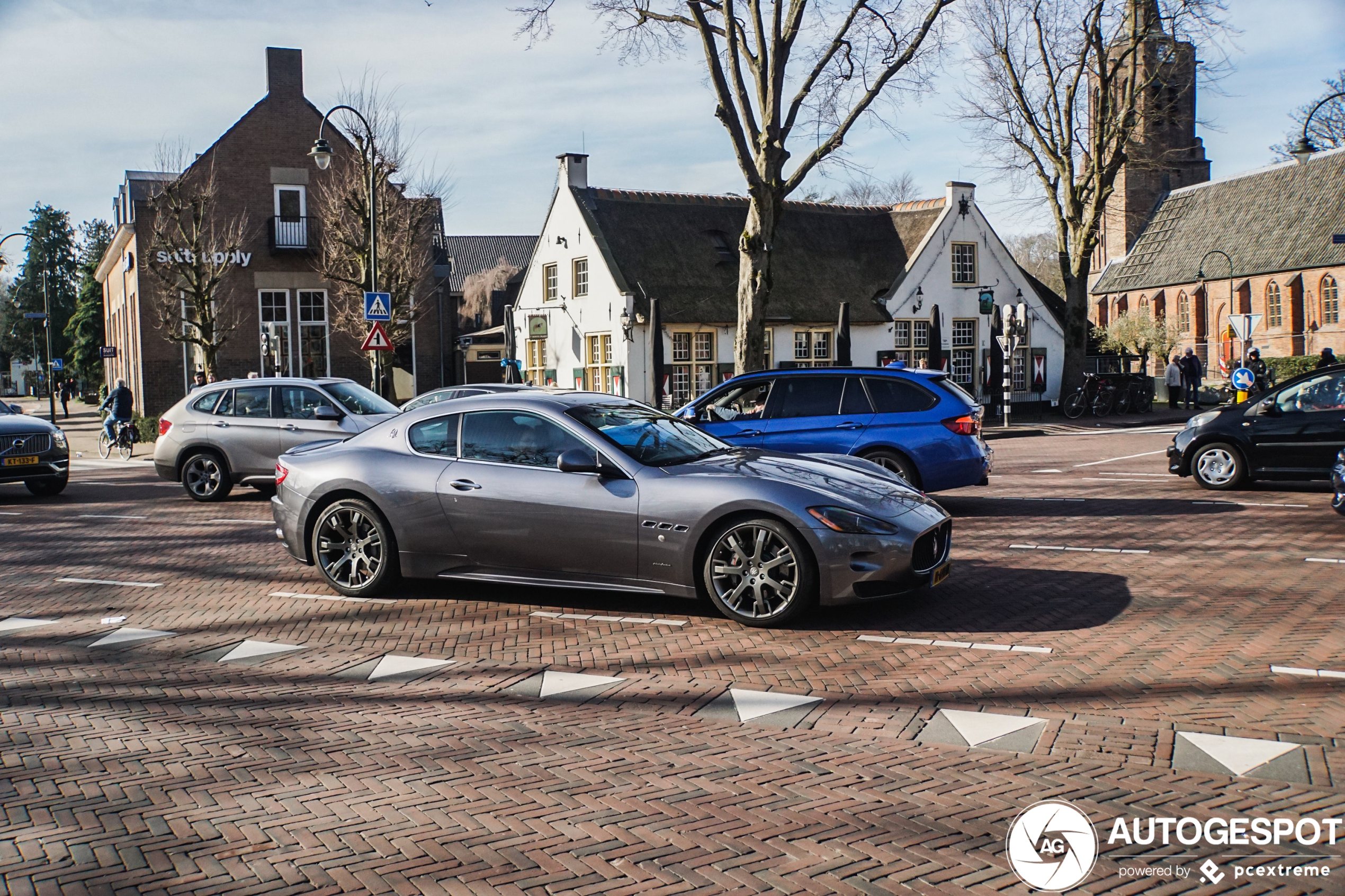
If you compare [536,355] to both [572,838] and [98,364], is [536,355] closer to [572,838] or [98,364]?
[572,838]

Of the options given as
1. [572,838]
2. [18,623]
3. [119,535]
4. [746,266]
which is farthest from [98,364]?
[572,838]

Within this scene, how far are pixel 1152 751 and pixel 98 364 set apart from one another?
8178 cm

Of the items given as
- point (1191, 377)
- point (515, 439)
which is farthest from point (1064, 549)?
point (1191, 377)

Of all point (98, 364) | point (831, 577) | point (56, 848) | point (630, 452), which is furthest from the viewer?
point (98, 364)

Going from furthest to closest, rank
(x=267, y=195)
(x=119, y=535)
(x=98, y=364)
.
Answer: (x=98, y=364) < (x=267, y=195) < (x=119, y=535)

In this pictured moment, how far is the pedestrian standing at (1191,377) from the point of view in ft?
118

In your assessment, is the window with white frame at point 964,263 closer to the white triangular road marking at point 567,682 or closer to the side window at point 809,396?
the side window at point 809,396

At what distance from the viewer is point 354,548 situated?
8094mm

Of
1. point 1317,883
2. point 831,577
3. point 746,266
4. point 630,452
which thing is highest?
point 746,266

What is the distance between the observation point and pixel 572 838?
12.6 ft

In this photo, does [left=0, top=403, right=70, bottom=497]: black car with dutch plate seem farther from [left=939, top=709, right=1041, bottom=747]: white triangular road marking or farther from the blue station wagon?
[left=939, top=709, right=1041, bottom=747]: white triangular road marking

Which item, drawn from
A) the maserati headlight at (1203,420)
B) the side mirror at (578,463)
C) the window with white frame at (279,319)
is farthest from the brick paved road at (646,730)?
the window with white frame at (279,319)

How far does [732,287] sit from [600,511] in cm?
2953

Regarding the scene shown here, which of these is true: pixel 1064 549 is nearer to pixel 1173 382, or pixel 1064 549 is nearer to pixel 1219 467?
pixel 1219 467
